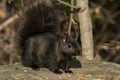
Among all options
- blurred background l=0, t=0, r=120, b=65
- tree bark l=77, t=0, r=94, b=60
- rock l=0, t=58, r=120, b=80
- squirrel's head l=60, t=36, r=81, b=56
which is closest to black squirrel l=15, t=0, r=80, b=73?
squirrel's head l=60, t=36, r=81, b=56

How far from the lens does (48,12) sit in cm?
621

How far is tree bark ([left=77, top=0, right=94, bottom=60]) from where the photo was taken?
21.8 feet

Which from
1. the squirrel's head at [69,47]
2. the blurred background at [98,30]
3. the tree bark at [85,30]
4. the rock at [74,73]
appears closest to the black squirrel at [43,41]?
the squirrel's head at [69,47]

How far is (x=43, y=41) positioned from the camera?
6.00 meters

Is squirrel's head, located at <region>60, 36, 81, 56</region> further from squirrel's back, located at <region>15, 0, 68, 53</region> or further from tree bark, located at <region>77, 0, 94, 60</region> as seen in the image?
tree bark, located at <region>77, 0, 94, 60</region>

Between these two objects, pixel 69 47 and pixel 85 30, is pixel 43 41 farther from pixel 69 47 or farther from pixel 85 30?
pixel 85 30

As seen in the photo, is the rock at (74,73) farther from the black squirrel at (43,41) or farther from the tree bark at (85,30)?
the tree bark at (85,30)

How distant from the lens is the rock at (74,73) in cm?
543

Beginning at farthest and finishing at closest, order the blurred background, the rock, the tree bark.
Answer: the blurred background < the tree bark < the rock

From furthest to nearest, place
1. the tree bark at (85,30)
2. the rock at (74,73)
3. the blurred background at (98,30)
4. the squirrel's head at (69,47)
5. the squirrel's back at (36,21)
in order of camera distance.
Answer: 1. the blurred background at (98,30)
2. the tree bark at (85,30)
3. the squirrel's back at (36,21)
4. the squirrel's head at (69,47)
5. the rock at (74,73)

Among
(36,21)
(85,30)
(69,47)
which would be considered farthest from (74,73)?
(85,30)

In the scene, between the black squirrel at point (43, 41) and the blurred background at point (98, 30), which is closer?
the black squirrel at point (43, 41)

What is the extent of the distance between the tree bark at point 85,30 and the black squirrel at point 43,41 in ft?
1.36

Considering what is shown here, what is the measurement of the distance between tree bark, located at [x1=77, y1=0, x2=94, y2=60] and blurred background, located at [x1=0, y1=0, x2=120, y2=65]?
0.79 meters
